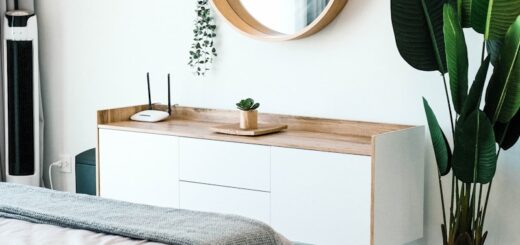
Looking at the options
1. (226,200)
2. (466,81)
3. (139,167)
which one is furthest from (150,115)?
(466,81)

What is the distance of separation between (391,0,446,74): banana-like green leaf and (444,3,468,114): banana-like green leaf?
115mm

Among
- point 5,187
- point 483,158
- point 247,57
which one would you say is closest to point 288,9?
point 247,57

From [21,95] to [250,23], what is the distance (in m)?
1.38

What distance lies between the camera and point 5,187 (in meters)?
2.74

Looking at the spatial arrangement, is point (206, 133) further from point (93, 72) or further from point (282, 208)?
point (93, 72)

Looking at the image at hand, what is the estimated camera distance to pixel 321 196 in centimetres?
328

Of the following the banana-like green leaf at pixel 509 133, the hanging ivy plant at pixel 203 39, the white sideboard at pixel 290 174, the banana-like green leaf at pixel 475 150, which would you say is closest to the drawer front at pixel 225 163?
the white sideboard at pixel 290 174

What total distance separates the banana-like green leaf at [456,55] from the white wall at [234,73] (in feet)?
1.12

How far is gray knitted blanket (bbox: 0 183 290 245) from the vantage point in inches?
86.3

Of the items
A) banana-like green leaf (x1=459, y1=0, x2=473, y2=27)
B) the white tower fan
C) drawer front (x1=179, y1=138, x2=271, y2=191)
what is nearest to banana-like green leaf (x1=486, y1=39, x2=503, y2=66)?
banana-like green leaf (x1=459, y1=0, x2=473, y2=27)

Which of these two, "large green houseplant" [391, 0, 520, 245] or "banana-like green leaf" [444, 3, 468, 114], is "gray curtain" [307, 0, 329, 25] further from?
"banana-like green leaf" [444, 3, 468, 114]

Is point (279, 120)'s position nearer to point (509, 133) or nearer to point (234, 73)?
point (234, 73)

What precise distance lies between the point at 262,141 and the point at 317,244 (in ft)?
1.53

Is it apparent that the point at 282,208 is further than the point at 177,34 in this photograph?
No
